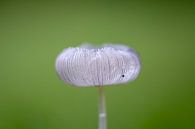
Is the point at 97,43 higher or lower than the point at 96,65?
higher

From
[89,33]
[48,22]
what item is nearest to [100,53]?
[89,33]

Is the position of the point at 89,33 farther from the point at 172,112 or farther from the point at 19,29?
the point at 172,112

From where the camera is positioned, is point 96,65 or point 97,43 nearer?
point 96,65

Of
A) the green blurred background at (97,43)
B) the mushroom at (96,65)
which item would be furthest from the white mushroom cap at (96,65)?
the green blurred background at (97,43)

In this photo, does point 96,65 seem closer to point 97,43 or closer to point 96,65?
point 96,65

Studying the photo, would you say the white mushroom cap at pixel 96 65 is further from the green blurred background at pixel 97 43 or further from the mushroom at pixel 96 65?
the green blurred background at pixel 97 43

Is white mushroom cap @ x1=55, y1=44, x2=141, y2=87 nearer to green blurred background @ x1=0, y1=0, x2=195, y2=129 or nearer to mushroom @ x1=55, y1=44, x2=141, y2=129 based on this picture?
mushroom @ x1=55, y1=44, x2=141, y2=129

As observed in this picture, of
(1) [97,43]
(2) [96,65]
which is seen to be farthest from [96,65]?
(1) [97,43]
